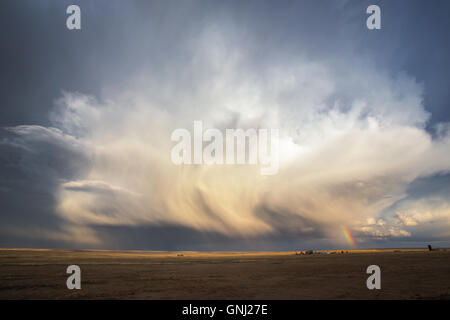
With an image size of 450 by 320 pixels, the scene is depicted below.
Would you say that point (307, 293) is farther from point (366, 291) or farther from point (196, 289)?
point (196, 289)

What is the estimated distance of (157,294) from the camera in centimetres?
1998

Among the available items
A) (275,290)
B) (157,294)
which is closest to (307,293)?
(275,290)

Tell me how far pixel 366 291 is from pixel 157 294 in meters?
16.1
